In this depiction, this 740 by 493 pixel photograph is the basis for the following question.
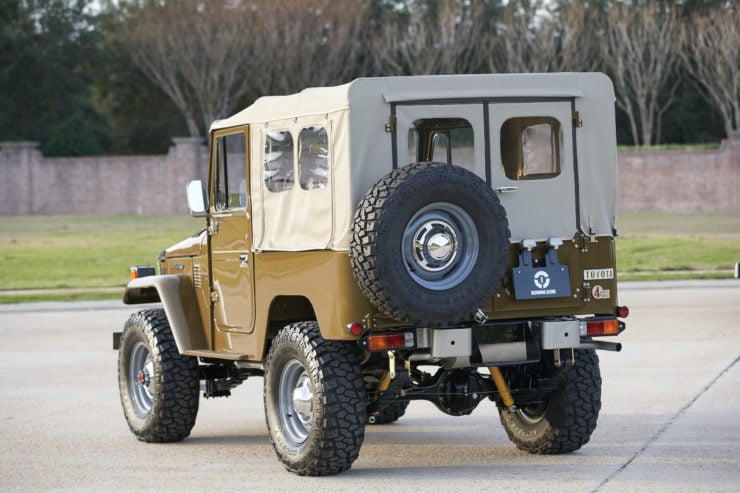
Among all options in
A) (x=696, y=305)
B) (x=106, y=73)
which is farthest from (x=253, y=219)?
(x=106, y=73)

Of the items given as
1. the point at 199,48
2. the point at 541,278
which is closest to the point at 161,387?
the point at 541,278

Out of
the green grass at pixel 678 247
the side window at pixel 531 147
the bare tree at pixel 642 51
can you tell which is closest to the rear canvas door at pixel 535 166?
the side window at pixel 531 147

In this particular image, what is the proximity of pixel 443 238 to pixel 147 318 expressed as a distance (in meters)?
3.22

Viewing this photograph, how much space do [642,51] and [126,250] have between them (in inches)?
1411

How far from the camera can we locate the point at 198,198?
1002 cm

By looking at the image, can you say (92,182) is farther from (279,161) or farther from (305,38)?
(279,161)

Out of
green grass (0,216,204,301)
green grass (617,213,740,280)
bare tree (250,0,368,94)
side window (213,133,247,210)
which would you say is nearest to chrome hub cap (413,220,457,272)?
side window (213,133,247,210)

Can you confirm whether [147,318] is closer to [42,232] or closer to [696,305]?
[696,305]

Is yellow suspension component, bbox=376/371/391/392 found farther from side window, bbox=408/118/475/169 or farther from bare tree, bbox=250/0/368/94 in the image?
bare tree, bbox=250/0/368/94

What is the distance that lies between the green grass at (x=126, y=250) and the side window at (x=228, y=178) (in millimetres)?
17349

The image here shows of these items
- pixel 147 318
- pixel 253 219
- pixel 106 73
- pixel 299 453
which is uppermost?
pixel 106 73

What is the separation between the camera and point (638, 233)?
44375 mm

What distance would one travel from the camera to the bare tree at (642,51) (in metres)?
68.4

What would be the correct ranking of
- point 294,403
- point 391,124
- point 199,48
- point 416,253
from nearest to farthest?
1. point 416,253
2. point 391,124
3. point 294,403
4. point 199,48
